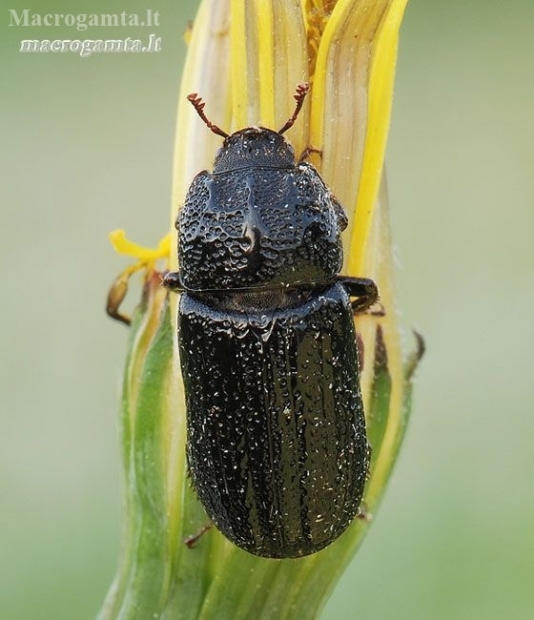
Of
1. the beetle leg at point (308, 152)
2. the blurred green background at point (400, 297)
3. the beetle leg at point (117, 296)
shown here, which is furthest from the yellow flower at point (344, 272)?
the blurred green background at point (400, 297)

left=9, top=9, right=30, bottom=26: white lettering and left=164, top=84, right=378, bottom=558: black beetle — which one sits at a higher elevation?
left=9, top=9, right=30, bottom=26: white lettering

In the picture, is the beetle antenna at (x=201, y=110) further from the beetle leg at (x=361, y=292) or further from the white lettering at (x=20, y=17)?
the white lettering at (x=20, y=17)

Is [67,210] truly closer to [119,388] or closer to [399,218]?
[399,218]

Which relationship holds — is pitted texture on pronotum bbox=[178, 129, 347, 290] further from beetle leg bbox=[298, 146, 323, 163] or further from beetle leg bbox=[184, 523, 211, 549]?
beetle leg bbox=[184, 523, 211, 549]

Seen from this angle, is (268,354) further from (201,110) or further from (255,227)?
(201,110)

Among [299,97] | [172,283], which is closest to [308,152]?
[299,97]

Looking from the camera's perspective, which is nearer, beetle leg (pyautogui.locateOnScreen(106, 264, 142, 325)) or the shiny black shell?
the shiny black shell

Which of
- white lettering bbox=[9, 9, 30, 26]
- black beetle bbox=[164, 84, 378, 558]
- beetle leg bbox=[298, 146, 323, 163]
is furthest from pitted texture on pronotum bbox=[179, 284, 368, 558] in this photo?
white lettering bbox=[9, 9, 30, 26]
